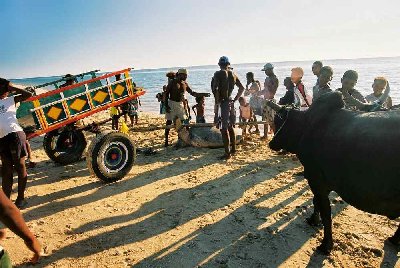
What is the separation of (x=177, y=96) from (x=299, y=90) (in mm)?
3592

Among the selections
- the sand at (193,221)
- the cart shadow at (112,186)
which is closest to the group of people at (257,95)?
the cart shadow at (112,186)

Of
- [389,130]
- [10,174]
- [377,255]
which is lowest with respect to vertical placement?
[377,255]

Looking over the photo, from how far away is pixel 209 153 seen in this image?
8.52 m

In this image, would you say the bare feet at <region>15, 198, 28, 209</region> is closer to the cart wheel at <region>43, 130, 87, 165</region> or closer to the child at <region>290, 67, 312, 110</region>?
the cart wheel at <region>43, 130, 87, 165</region>

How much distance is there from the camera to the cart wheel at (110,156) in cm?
612

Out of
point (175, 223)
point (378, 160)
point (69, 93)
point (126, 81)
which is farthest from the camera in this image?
point (126, 81)

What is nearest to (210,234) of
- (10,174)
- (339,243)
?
(339,243)

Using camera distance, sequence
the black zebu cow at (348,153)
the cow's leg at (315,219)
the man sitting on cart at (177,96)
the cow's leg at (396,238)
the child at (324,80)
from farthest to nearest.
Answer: the man sitting on cart at (177,96) → the child at (324,80) → the cow's leg at (315,219) → the cow's leg at (396,238) → the black zebu cow at (348,153)

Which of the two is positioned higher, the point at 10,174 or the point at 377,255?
the point at 10,174

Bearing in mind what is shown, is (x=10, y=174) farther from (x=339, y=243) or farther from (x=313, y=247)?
(x=339, y=243)

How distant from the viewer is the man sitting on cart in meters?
8.77

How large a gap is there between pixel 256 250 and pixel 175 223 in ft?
4.53

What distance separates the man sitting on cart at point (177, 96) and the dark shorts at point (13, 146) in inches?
175

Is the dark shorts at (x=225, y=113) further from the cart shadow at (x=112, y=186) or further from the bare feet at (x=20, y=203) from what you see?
the bare feet at (x=20, y=203)
